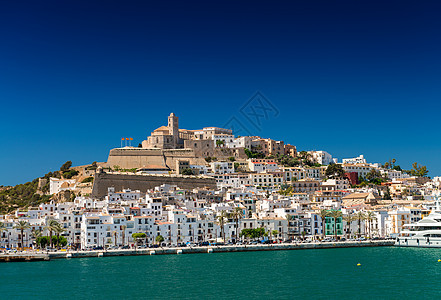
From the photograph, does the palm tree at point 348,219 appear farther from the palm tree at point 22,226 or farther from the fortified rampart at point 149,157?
the fortified rampart at point 149,157

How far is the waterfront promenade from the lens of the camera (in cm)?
5522

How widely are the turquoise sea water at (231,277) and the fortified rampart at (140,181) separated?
28187 millimetres

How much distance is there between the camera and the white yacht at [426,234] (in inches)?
2384

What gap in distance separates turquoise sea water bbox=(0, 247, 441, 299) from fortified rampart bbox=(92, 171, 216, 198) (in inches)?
1110

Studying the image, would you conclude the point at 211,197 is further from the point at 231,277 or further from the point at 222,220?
the point at 231,277

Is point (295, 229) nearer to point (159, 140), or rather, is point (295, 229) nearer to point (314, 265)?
point (314, 265)

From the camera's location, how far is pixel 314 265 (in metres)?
48.6

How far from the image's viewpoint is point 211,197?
8388cm

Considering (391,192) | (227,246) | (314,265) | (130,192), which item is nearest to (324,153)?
(391,192)

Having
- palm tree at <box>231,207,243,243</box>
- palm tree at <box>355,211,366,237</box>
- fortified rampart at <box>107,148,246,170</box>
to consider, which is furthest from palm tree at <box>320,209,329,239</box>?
fortified rampart at <box>107,148,246,170</box>

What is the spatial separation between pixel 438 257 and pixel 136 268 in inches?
1071

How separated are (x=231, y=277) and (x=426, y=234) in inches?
1123

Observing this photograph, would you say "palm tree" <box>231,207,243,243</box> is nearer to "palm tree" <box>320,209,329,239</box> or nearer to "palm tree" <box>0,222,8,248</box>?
"palm tree" <box>320,209,329,239</box>

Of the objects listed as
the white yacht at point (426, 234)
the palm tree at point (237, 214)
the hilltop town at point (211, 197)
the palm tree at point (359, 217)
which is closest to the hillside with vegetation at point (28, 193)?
the hilltop town at point (211, 197)
